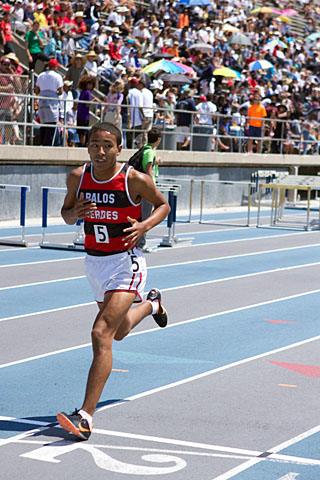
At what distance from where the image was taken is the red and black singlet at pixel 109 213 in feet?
20.5

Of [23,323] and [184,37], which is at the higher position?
[184,37]

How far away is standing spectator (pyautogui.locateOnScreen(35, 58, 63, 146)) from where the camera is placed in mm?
20359

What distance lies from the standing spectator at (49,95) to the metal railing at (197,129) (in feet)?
0.35

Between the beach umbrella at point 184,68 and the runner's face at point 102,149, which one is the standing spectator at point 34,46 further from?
the runner's face at point 102,149

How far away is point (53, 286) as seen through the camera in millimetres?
12172

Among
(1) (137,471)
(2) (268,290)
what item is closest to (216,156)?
(2) (268,290)

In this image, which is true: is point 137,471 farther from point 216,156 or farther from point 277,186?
point 216,156

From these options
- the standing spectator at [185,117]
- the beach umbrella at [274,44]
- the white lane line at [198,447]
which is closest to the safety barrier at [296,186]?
the standing spectator at [185,117]

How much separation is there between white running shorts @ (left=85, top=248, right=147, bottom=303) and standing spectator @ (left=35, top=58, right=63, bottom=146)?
47.3ft

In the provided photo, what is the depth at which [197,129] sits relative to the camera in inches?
1036

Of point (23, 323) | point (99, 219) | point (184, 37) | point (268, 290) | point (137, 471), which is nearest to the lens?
point (137, 471)

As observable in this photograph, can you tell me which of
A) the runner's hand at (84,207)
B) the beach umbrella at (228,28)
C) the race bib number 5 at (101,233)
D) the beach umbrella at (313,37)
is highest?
the beach umbrella at (313,37)

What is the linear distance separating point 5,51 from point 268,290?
1167 cm

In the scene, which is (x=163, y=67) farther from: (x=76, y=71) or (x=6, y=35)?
(x=6, y=35)
